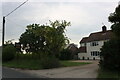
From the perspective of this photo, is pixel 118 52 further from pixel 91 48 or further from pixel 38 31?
pixel 91 48

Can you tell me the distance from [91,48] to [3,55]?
27.5 metres

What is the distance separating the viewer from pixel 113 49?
20.2m

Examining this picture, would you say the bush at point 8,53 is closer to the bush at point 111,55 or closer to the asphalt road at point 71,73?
the asphalt road at point 71,73

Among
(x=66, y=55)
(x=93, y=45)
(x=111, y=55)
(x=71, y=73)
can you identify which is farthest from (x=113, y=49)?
(x=93, y=45)

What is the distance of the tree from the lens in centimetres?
1989

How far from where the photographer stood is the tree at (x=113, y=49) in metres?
19.9

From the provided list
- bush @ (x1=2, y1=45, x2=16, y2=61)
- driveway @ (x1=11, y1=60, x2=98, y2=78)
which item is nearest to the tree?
driveway @ (x1=11, y1=60, x2=98, y2=78)

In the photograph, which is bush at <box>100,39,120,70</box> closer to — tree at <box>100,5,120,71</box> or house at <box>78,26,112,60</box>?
tree at <box>100,5,120,71</box>

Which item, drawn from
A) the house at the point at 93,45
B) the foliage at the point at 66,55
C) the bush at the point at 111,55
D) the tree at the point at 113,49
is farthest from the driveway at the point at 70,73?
the house at the point at 93,45

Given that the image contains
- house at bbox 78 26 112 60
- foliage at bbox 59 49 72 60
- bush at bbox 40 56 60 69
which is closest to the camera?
bush at bbox 40 56 60 69

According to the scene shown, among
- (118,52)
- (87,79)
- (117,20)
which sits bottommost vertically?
(87,79)

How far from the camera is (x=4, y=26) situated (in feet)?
110

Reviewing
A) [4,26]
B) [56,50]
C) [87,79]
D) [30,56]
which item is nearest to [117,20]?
[87,79]

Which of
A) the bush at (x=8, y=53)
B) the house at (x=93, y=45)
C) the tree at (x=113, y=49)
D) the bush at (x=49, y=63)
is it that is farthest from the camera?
the house at (x=93, y=45)
